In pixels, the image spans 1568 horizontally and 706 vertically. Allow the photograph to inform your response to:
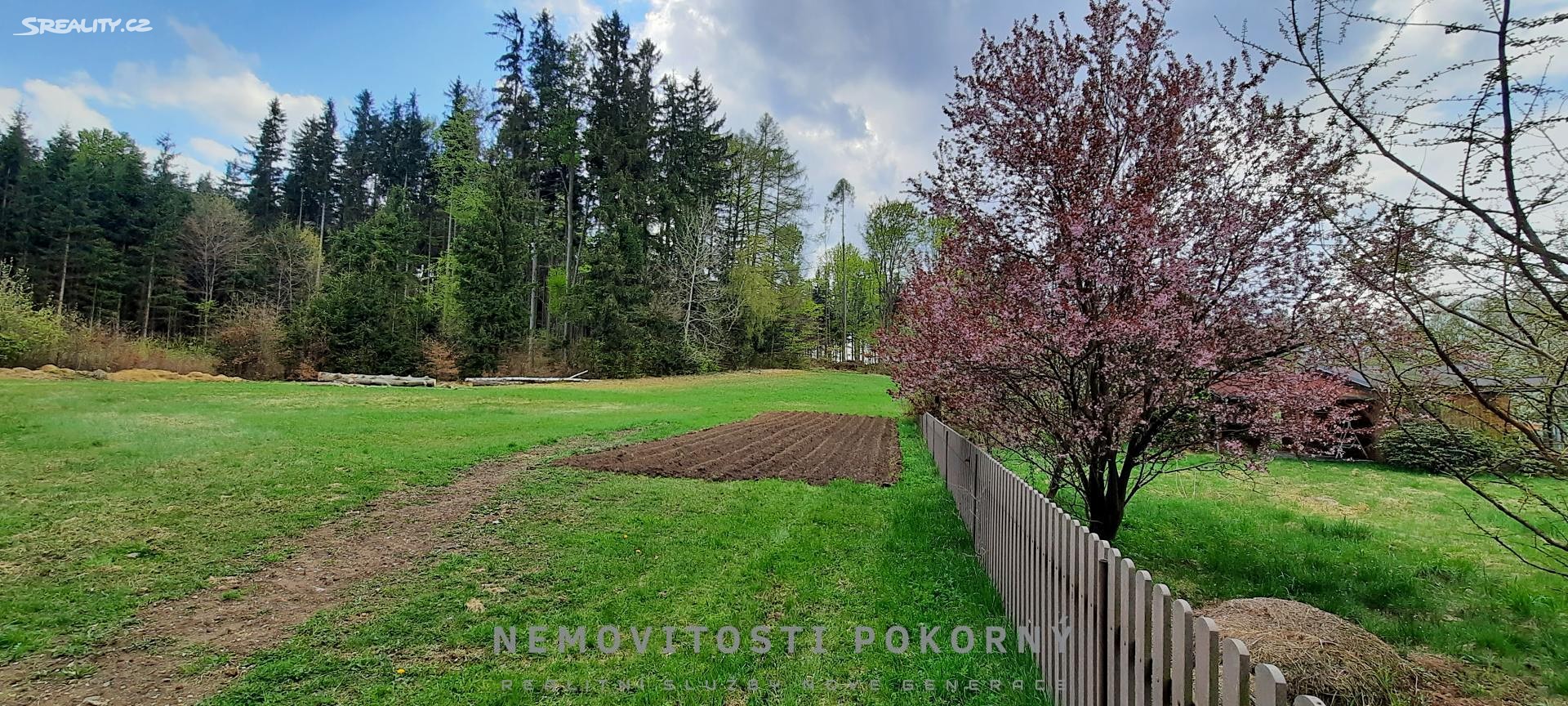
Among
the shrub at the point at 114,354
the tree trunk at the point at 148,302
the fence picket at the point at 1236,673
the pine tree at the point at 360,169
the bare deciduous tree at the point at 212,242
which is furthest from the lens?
the pine tree at the point at 360,169

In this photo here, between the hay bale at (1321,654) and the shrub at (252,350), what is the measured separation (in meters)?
29.8

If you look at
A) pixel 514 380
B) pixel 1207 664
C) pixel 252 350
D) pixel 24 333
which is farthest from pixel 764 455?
pixel 24 333

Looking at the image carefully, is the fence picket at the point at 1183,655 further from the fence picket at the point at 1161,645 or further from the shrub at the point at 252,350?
the shrub at the point at 252,350

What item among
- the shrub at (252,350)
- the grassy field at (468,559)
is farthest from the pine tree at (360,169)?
the grassy field at (468,559)

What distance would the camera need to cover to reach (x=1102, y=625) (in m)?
2.21

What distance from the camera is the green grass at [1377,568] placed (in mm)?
3775

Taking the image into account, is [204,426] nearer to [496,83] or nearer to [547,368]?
[547,368]

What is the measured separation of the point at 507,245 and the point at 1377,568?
30051 mm

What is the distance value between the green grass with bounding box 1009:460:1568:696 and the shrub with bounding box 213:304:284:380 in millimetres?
28861

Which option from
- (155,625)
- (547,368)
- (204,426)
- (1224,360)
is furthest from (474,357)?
(1224,360)

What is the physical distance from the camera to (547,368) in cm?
2883

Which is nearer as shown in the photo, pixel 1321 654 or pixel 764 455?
pixel 1321 654

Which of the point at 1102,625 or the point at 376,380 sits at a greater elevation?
the point at 1102,625

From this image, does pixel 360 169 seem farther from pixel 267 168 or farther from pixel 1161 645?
pixel 1161 645
